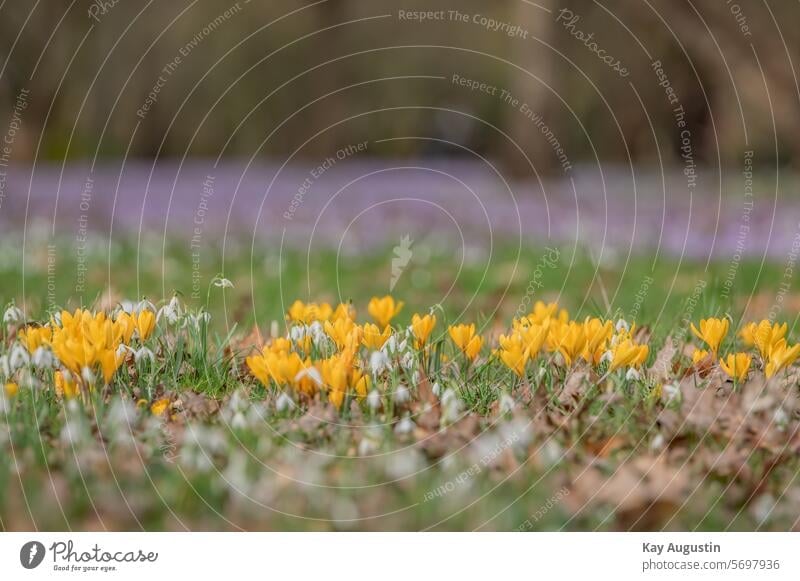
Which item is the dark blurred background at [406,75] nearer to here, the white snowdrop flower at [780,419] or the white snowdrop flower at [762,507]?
the white snowdrop flower at [780,419]

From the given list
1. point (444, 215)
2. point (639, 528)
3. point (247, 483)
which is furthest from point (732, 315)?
point (444, 215)

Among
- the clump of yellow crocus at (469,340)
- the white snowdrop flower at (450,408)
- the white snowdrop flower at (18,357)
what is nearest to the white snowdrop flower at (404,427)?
the white snowdrop flower at (450,408)

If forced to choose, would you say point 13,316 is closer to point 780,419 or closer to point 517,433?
point 517,433

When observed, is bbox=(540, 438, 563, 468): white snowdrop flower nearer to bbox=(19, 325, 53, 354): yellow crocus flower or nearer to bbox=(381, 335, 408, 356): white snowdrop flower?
bbox=(381, 335, 408, 356): white snowdrop flower

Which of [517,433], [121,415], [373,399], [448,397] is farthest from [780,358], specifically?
[121,415]
